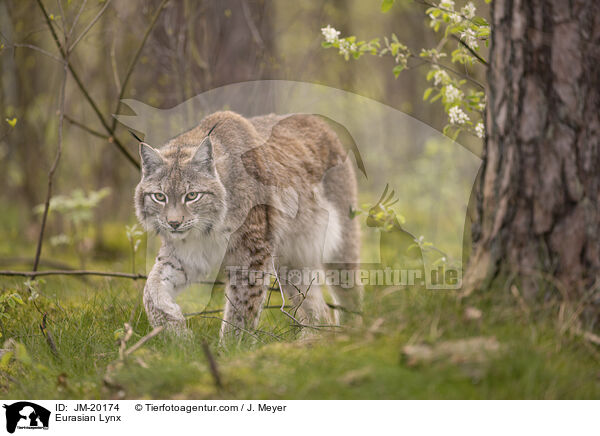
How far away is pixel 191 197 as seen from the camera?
411 cm

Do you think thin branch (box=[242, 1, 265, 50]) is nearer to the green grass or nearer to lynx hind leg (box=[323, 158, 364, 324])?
lynx hind leg (box=[323, 158, 364, 324])

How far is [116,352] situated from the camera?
3514 mm

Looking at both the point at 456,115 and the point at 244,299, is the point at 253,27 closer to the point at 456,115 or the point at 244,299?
the point at 456,115

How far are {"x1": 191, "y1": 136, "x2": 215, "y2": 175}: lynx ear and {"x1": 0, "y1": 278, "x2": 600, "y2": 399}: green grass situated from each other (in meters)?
1.27

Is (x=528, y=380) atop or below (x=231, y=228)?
below

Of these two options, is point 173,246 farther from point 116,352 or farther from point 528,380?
point 528,380

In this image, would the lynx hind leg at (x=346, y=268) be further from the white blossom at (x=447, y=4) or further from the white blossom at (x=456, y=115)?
the white blossom at (x=447, y=4)

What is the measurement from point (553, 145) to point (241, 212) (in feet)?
7.32

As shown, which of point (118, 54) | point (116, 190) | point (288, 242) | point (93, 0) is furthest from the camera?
point (116, 190)

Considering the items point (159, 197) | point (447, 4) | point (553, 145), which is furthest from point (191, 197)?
point (553, 145)

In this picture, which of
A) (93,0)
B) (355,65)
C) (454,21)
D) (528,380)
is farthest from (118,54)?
(528,380)

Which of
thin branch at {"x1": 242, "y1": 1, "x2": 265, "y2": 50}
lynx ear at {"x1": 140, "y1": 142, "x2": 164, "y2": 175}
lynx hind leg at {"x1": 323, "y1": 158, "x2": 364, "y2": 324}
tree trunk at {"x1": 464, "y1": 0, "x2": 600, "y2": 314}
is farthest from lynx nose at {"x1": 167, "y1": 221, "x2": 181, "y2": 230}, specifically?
thin branch at {"x1": 242, "y1": 1, "x2": 265, "y2": 50}

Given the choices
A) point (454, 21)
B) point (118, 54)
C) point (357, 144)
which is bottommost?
point (357, 144)

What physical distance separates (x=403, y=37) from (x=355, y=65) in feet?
4.38
